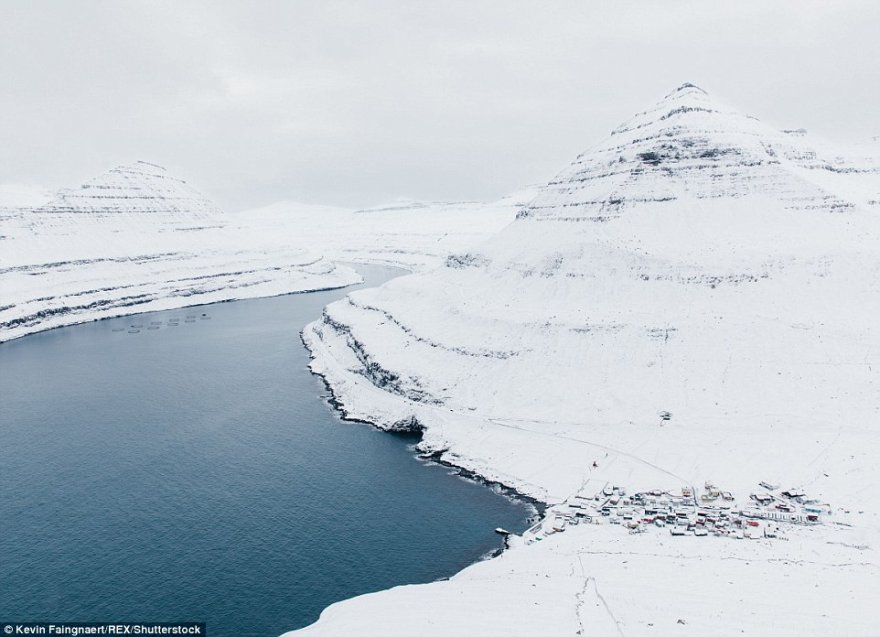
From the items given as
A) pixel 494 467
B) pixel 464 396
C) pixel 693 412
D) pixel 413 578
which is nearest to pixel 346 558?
pixel 413 578

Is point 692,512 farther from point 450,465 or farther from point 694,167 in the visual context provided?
point 694,167

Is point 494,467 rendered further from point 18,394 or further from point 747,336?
point 18,394

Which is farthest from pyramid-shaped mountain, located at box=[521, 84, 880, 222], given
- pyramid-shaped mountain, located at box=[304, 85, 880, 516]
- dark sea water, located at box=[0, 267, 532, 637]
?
dark sea water, located at box=[0, 267, 532, 637]

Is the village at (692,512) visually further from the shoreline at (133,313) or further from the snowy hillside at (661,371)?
the shoreline at (133,313)

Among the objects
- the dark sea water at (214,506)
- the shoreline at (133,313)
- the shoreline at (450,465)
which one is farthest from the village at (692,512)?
the shoreline at (133,313)

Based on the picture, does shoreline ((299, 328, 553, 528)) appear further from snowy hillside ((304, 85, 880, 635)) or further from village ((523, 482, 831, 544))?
village ((523, 482, 831, 544))

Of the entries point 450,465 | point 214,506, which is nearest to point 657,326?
point 450,465
